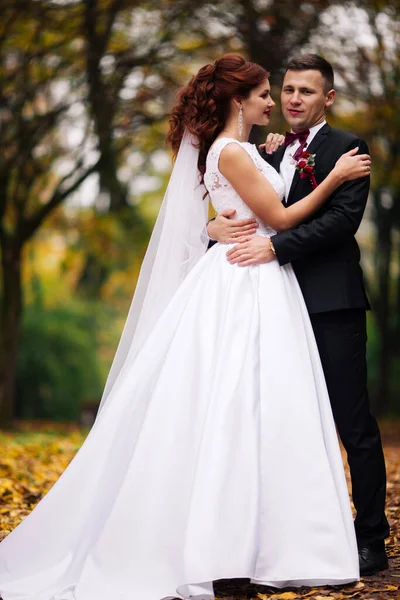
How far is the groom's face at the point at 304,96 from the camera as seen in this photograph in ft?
13.0

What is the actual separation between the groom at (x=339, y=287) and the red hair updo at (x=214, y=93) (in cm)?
21

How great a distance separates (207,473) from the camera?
141 inches

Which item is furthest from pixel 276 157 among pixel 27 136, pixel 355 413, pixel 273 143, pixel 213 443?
pixel 27 136

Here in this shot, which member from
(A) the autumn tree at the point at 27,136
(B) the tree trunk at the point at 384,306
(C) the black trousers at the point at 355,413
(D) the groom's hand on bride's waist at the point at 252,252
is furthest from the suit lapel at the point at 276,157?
(B) the tree trunk at the point at 384,306

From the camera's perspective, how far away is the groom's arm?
3834 mm

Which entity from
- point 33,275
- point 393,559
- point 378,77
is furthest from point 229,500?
point 33,275

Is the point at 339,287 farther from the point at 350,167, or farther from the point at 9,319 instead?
the point at 9,319

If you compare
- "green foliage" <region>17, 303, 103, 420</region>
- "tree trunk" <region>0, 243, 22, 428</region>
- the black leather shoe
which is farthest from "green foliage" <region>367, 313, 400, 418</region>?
the black leather shoe

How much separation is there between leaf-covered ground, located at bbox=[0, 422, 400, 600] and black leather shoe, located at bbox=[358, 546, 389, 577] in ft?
0.12

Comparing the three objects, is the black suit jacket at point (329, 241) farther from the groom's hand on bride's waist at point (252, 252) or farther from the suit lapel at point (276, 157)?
the suit lapel at point (276, 157)

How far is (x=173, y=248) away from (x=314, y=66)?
1151mm

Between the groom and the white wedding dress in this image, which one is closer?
the white wedding dress

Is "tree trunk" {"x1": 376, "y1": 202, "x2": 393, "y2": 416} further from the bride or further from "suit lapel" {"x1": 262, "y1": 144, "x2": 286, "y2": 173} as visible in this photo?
the bride

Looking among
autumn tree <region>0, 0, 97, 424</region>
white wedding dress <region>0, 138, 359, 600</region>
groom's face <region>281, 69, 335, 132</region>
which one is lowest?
white wedding dress <region>0, 138, 359, 600</region>
